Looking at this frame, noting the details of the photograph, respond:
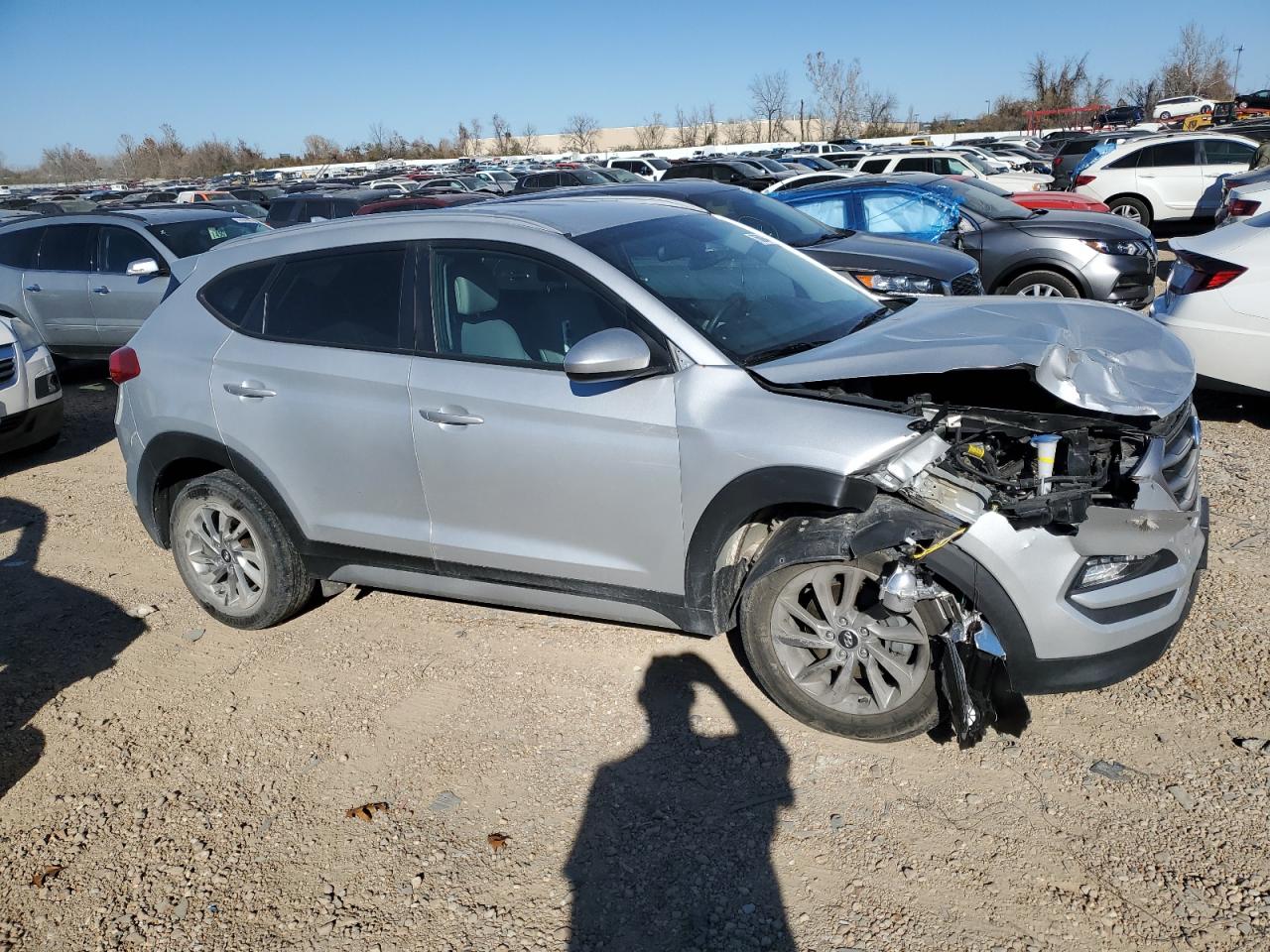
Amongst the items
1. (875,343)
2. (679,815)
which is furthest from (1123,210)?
(679,815)

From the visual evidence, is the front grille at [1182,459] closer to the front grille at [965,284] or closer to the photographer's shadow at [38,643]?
the front grille at [965,284]

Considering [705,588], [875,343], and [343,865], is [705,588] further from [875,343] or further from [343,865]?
[343,865]

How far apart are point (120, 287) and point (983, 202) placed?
9.22m

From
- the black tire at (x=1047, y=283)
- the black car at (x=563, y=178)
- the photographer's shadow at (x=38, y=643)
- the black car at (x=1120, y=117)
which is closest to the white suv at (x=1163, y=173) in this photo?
the black tire at (x=1047, y=283)

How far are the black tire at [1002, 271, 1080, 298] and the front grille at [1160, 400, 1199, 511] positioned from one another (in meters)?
6.38

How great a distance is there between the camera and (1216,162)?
1678 centimetres

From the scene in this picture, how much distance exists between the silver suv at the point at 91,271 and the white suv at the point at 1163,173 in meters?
13.9

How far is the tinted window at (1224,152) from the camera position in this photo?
662 inches

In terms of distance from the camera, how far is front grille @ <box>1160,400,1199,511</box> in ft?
11.5

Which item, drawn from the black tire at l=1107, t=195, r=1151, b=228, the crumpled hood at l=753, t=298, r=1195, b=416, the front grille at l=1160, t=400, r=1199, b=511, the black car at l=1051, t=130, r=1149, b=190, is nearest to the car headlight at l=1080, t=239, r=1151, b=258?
the crumpled hood at l=753, t=298, r=1195, b=416

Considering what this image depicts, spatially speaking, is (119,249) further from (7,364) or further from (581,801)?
(581,801)

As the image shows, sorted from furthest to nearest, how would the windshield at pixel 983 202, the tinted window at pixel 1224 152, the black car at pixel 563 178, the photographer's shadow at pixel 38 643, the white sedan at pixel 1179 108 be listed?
the white sedan at pixel 1179 108
the black car at pixel 563 178
the tinted window at pixel 1224 152
the windshield at pixel 983 202
the photographer's shadow at pixel 38 643

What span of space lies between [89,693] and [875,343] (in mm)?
3697

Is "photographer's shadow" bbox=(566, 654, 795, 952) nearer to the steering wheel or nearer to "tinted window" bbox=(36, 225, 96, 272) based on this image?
the steering wheel
